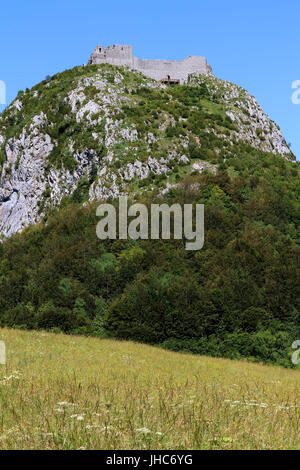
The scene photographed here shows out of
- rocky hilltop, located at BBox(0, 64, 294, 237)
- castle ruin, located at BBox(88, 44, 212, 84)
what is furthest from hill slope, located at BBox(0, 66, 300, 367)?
castle ruin, located at BBox(88, 44, 212, 84)

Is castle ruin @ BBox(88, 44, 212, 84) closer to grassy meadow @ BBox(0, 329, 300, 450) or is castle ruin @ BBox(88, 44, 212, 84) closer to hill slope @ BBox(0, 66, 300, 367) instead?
hill slope @ BBox(0, 66, 300, 367)

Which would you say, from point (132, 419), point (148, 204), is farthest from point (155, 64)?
point (132, 419)

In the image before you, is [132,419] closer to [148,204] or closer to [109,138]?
[148,204]

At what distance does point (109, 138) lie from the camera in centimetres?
9906

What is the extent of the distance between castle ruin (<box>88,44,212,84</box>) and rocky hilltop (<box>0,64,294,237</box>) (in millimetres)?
5970

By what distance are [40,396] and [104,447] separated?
346 cm

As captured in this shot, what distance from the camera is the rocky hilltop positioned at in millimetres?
94688

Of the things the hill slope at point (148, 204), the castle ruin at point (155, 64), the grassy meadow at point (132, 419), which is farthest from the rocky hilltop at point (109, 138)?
the grassy meadow at point (132, 419)

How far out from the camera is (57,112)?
11162 cm

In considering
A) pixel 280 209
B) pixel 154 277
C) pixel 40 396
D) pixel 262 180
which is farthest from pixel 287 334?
pixel 40 396

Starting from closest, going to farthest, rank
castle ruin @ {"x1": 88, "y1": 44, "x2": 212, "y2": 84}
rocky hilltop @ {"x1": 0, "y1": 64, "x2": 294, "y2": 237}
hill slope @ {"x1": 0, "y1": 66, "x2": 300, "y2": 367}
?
1. hill slope @ {"x1": 0, "y1": 66, "x2": 300, "y2": 367}
2. rocky hilltop @ {"x1": 0, "y1": 64, "x2": 294, "y2": 237}
3. castle ruin @ {"x1": 88, "y1": 44, "x2": 212, "y2": 84}

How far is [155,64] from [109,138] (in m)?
46.6

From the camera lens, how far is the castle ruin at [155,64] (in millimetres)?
130625

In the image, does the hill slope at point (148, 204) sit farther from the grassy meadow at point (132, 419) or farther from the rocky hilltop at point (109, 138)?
the grassy meadow at point (132, 419)
